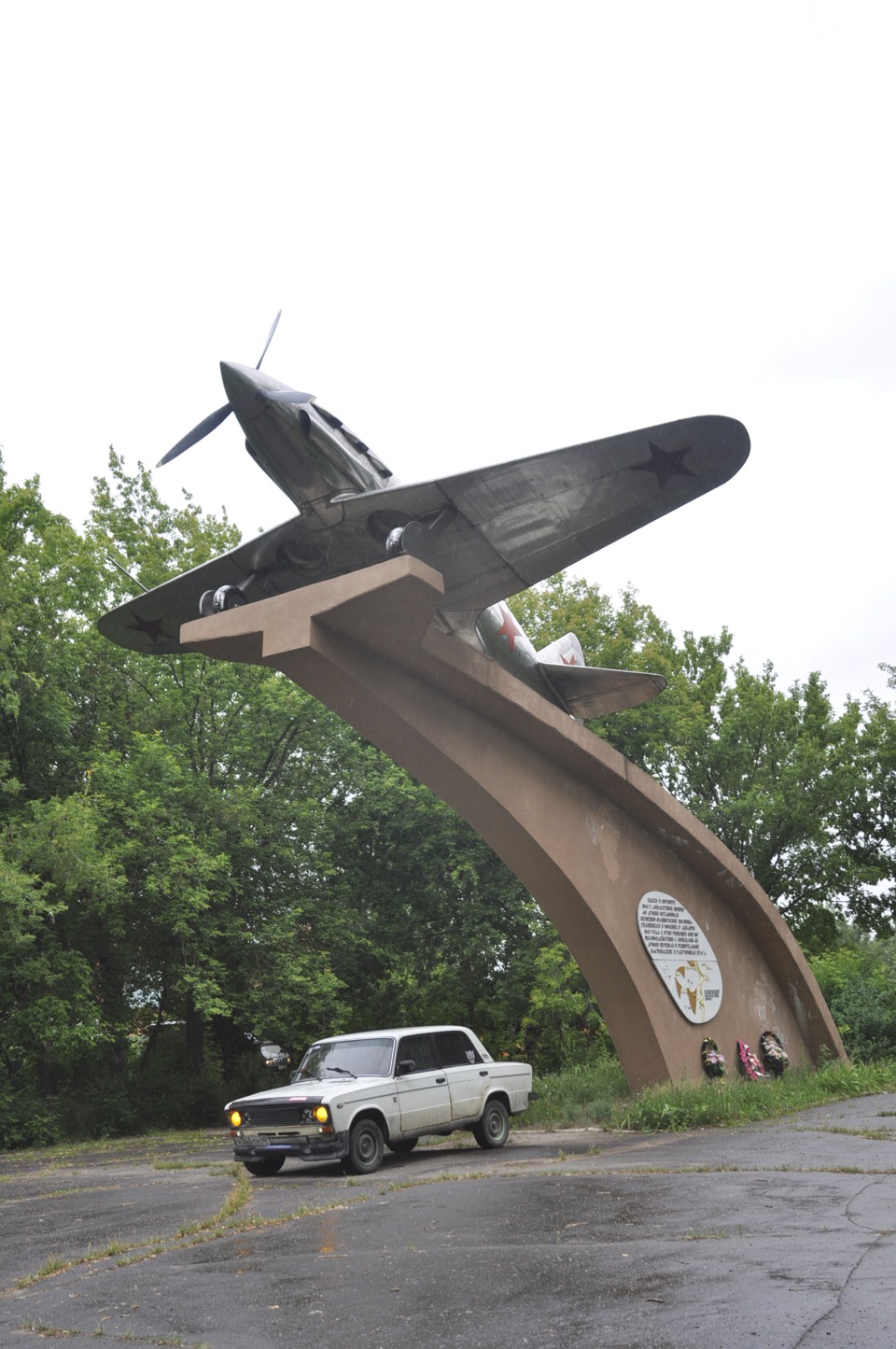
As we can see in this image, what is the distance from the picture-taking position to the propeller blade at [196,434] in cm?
1362

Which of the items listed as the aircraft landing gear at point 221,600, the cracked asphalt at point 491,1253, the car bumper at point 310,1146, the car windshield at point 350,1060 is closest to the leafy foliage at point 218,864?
the aircraft landing gear at point 221,600

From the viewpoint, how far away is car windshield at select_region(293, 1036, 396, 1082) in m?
12.0

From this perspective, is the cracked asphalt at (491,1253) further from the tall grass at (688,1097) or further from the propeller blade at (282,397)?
the propeller blade at (282,397)

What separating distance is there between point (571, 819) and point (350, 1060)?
4.89 m

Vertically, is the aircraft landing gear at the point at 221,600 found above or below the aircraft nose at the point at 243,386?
below

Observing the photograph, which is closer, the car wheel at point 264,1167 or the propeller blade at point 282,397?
the car wheel at point 264,1167

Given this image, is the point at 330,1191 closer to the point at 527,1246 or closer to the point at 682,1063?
the point at 527,1246

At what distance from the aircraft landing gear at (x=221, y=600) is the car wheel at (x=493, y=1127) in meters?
6.88

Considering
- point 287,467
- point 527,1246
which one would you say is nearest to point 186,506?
point 287,467

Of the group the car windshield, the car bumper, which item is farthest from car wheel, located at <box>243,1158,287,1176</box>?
the car windshield

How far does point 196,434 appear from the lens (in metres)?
13.7

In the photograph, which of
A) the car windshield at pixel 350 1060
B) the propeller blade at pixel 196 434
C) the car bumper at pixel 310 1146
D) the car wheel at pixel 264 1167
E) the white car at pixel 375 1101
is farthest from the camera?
the propeller blade at pixel 196 434

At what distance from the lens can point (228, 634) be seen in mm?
13008

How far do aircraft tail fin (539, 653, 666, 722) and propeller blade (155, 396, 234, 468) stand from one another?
6.52 m
